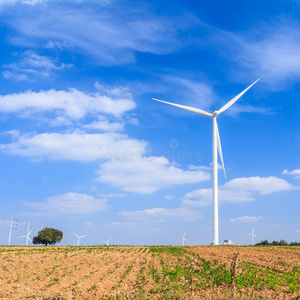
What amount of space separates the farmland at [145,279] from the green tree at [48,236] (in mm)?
66676

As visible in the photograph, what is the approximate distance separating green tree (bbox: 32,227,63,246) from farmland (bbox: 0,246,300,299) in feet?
219

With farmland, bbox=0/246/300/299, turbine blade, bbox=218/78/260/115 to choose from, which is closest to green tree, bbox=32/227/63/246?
turbine blade, bbox=218/78/260/115

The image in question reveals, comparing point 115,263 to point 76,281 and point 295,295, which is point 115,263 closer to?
point 76,281

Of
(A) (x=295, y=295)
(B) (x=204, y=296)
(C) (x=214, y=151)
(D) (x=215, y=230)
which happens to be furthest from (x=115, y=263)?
(C) (x=214, y=151)

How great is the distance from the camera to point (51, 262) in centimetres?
3788

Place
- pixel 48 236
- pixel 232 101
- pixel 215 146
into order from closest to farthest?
pixel 215 146 < pixel 232 101 < pixel 48 236

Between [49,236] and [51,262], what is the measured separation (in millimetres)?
69291

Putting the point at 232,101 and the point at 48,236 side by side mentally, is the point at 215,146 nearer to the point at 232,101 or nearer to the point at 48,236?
the point at 232,101

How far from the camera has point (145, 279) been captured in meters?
27.1

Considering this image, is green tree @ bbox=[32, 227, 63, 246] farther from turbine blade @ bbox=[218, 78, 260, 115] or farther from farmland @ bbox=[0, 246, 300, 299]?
farmland @ bbox=[0, 246, 300, 299]

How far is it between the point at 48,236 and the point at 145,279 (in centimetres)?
8297

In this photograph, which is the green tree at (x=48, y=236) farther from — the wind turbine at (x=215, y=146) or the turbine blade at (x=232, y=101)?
the turbine blade at (x=232, y=101)

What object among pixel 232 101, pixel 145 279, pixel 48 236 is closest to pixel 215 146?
pixel 232 101

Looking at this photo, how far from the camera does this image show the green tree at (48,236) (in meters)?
103
